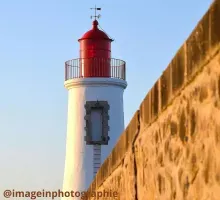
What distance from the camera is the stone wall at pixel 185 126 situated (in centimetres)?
334

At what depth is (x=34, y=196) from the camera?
15008 millimetres

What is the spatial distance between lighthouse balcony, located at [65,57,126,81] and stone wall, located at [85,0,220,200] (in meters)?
16.5

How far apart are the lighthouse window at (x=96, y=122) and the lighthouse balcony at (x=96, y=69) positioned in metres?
0.98

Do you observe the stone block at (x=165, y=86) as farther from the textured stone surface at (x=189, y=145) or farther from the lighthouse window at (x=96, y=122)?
the lighthouse window at (x=96, y=122)

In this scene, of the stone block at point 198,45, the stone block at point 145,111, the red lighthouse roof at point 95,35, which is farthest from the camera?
the red lighthouse roof at point 95,35

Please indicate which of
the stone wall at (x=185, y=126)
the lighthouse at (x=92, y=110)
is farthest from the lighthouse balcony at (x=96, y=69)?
the stone wall at (x=185, y=126)

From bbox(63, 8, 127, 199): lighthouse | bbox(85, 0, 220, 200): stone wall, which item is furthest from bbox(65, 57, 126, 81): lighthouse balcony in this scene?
bbox(85, 0, 220, 200): stone wall

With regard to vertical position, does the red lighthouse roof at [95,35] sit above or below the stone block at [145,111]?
above

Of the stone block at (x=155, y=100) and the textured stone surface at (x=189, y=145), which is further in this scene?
the stone block at (x=155, y=100)

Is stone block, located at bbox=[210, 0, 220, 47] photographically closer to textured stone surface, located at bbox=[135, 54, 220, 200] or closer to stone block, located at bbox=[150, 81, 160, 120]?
textured stone surface, located at bbox=[135, 54, 220, 200]

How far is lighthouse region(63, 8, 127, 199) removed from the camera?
21.4 metres

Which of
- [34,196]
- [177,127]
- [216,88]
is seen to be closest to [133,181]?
[177,127]

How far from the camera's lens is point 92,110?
2178cm

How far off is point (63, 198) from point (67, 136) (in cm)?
198
